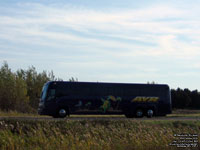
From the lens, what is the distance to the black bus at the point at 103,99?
3381 cm

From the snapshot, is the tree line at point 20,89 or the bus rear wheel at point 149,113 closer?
the bus rear wheel at point 149,113

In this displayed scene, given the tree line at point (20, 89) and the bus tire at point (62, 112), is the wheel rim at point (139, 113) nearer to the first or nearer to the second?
the bus tire at point (62, 112)

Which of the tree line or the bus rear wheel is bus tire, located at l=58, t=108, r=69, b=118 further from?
the tree line

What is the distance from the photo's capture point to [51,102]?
3362 cm

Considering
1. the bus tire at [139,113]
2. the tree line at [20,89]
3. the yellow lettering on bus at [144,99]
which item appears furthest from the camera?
the tree line at [20,89]

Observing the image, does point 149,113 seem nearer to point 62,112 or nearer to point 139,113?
point 139,113

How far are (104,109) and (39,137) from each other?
1894cm

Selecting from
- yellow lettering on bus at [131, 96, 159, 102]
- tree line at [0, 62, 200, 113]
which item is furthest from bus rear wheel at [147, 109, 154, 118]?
tree line at [0, 62, 200, 113]

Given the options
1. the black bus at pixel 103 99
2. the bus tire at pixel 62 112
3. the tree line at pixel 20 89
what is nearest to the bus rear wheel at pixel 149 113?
the black bus at pixel 103 99

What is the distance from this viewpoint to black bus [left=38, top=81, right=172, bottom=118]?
3381cm

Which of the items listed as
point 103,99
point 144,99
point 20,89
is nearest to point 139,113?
point 144,99

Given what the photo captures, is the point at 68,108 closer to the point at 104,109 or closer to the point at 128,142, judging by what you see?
the point at 104,109

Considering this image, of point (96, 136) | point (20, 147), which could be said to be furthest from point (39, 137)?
point (96, 136)

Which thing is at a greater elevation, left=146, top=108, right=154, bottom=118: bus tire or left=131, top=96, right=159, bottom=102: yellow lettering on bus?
left=131, top=96, right=159, bottom=102: yellow lettering on bus
